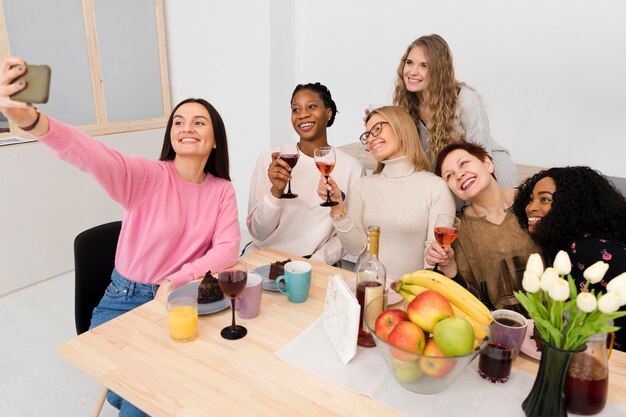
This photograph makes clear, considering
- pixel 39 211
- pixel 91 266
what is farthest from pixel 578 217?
pixel 39 211

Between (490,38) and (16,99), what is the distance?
2.75m

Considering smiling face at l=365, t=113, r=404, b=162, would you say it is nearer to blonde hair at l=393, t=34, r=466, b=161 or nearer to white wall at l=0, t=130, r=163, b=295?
blonde hair at l=393, t=34, r=466, b=161

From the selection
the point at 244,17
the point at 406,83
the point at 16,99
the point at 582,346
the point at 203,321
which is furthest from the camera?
the point at 244,17

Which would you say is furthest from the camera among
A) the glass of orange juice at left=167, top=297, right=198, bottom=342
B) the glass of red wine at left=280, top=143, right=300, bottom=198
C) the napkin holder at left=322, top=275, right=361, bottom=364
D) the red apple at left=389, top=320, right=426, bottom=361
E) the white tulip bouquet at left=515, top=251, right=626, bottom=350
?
the glass of red wine at left=280, top=143, right=300, bottom=198

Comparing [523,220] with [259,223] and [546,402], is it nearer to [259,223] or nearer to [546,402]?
[546,402]

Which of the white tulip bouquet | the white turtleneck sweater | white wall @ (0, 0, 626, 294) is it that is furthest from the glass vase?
white wall @ (0, 0, 626, 294)

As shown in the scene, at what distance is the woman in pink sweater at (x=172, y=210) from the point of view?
5.14ft

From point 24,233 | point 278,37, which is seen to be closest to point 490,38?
point 278,37

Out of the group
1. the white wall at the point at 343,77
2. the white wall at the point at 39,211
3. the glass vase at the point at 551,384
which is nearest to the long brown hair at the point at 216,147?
the glass vase at the point at 551,384

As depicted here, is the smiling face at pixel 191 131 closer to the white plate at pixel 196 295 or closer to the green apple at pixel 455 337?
the white plate at pixel 196 295

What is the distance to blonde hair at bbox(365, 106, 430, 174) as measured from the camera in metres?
1.76

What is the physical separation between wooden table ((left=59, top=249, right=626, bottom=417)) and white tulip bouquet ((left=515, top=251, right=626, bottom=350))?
0.26m

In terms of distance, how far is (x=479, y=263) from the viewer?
5.39 feet

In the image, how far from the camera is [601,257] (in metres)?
1.31
